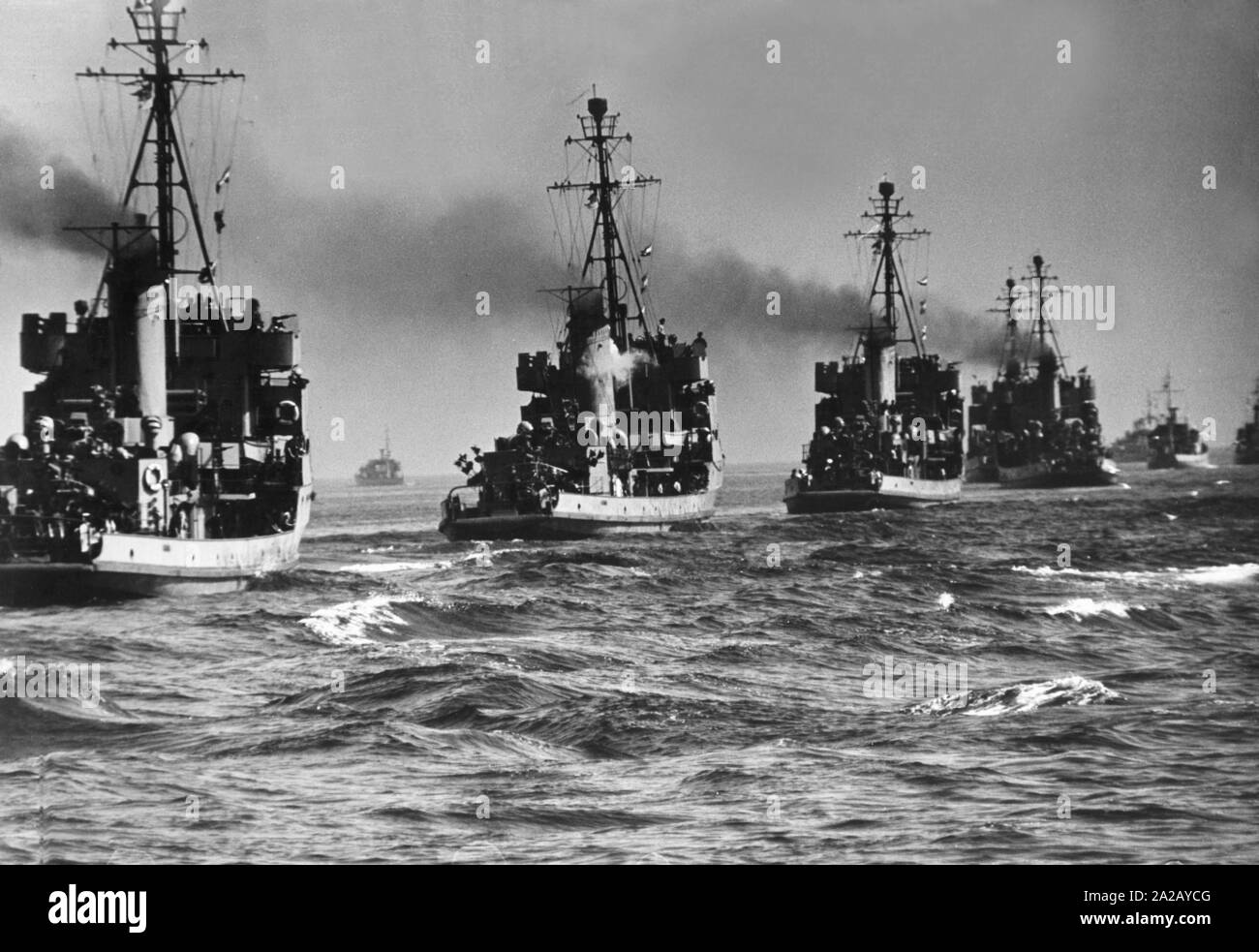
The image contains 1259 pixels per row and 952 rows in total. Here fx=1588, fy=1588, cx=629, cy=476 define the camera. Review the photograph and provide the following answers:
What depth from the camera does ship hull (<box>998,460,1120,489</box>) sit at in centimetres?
6581

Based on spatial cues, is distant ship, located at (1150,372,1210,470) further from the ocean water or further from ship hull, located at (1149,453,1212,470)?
the ocean water

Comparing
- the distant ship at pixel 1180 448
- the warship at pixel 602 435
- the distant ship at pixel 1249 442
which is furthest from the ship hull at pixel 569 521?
the distant ship at pixel 1180 448

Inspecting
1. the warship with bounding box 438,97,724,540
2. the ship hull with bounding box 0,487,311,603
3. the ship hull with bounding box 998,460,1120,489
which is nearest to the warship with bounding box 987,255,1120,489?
the ship hull with bounding box 998,460,1120,489

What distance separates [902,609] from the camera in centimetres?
2173

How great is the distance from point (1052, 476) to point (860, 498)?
70.3 feet

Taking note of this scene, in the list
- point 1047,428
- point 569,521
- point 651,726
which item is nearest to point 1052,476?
point 1047,428

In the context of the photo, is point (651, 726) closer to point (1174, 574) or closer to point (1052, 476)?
point (1174, 574)

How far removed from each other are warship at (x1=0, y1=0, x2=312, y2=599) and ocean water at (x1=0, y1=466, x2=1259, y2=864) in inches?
35.6

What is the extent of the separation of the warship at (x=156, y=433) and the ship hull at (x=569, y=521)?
717 centimetres

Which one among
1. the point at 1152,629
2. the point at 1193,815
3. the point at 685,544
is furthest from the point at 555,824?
the point at 685,544

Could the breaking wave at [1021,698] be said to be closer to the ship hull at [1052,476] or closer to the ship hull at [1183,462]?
the ship hull at [1052,476]

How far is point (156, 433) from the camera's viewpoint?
23.3 m

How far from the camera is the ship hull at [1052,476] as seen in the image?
65812 mm
